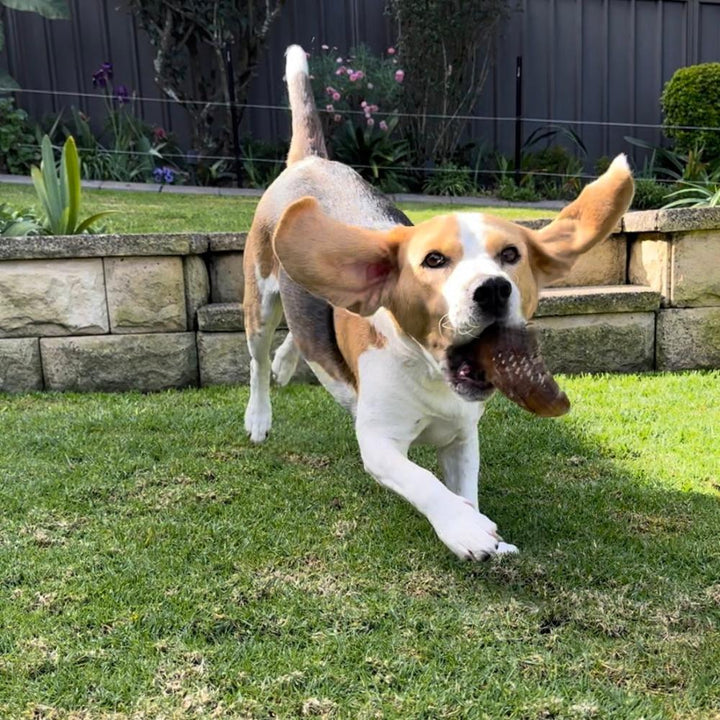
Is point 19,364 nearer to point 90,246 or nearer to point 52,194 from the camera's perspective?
point 90,246

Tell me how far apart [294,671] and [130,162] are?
8.03 metres

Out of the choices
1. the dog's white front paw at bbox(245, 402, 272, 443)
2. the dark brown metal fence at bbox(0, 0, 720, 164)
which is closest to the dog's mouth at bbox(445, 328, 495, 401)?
the dog's white front paw at bbox(245, 402, 272, 443)

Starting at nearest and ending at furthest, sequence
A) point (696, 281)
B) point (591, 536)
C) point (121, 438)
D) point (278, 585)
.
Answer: point (278, 585)
point (591, 536)
point (121, 438)
point (696, 281)

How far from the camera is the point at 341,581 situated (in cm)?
243

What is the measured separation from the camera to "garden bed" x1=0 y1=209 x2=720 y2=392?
4613 mm

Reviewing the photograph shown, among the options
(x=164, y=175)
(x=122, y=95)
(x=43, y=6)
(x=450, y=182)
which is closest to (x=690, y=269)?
(x=450, y=182)

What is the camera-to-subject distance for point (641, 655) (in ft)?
6.67

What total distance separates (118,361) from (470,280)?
326cm

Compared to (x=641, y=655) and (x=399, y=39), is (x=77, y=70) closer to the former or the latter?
(x=399, y=39)

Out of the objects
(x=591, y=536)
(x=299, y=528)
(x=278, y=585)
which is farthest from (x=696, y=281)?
(x=278, y=585)

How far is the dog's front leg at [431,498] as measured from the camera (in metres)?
2.14

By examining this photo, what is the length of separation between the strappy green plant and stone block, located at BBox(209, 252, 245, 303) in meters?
0.82

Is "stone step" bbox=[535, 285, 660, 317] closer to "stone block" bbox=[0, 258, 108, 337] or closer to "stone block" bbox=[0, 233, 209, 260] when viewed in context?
"stone block" bbox=[0, 233, 209, 260]

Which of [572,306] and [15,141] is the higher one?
[15,141]
